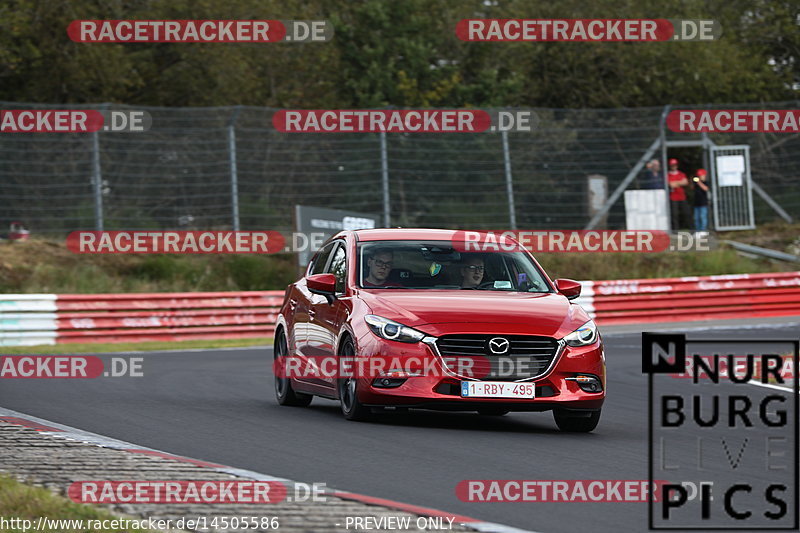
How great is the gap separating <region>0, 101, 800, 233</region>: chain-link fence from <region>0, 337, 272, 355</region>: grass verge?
9.43ft

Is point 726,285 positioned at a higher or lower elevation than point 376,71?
lower

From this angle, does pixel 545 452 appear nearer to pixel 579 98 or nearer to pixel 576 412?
pixel 576 412

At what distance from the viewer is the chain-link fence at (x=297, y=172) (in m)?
26.2

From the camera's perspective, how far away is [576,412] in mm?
11422

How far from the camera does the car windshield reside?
12219 millimetres

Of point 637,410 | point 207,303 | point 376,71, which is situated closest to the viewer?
point 637,410

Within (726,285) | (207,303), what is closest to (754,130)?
(726,285)

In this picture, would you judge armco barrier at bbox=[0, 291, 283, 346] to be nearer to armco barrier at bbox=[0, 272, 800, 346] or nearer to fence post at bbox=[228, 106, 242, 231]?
armco barrier at bbox=[0, 272, 800, 346]

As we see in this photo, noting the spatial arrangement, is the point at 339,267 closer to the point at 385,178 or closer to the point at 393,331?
the point at 393,331

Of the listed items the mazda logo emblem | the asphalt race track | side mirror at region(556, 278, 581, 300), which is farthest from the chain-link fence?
the mazda logo emblem

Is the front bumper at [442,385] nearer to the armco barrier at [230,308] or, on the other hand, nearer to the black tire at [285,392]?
the black tire at [285,392]

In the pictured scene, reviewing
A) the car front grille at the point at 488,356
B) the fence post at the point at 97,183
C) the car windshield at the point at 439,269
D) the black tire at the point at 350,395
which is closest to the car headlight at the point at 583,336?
the car front grille at the point at 488,356

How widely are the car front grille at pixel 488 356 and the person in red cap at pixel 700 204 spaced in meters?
21.6

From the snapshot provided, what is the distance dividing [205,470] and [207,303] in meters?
17.9
